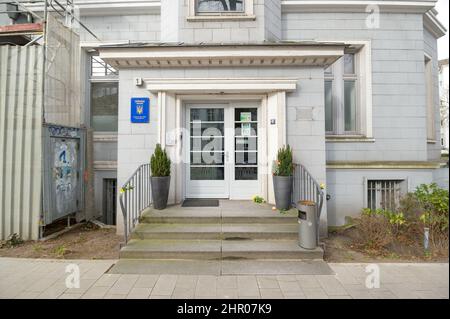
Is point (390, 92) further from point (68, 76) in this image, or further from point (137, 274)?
point (68, 76)

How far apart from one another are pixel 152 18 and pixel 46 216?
212 inches

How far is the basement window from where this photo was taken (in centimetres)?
646

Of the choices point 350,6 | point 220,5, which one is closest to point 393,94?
point 350,6

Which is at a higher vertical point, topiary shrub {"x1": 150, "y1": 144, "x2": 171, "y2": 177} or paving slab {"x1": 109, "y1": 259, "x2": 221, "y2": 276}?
topiary shrub {"x1": 150, "y1": 144, "x2": 171, "y2": 177}

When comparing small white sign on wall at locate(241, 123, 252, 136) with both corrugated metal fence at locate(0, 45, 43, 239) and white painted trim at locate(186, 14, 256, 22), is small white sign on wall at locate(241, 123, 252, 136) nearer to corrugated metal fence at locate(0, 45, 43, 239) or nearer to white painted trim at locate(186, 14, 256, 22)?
white painted trim at locate(186, 14, 256, 22)

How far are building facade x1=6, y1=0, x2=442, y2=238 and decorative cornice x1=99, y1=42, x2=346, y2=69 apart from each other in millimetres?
20

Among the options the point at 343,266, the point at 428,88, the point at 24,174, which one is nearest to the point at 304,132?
the point at 343,266

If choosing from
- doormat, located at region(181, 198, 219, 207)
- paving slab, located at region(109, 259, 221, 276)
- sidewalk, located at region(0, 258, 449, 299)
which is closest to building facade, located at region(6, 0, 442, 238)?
doormat, located at region(181, 198, 219, 207)

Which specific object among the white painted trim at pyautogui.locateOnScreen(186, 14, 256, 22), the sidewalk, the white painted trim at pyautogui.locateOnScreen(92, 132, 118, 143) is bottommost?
the sidewalk

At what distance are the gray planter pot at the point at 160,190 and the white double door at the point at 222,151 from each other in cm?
98

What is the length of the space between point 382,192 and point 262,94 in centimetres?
393

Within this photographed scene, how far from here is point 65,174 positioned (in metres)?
5.74

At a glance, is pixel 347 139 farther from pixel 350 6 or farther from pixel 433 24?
pixel 433 24

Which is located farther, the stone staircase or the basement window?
the basement window
